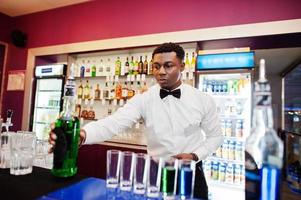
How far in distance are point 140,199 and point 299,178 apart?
5818 mm

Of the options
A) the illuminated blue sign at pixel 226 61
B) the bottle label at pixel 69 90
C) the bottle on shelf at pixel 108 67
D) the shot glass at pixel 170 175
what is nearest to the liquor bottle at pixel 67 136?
the bottle label at pixel 69 90

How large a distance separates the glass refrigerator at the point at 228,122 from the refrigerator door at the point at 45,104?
3.01 meters

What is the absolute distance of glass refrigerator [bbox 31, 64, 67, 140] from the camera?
4539mm

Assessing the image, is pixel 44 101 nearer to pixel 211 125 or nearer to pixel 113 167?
pixel 211 125

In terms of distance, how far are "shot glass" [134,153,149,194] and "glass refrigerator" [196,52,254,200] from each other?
2.34 m

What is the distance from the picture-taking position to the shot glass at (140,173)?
2.80ft

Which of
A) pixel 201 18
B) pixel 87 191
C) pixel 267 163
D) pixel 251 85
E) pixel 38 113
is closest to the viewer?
pixel 267 163

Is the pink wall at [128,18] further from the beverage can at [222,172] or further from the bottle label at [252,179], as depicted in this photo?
the bottle label at [252,179]

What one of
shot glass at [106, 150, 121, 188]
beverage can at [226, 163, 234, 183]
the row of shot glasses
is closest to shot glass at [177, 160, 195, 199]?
the row of shot glasses

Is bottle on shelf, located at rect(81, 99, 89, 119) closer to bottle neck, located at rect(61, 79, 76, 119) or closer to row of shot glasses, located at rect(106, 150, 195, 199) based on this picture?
bottle neck, located at rect(61, 79, 76, 119)

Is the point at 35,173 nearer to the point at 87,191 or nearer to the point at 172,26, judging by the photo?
the point at 87,191

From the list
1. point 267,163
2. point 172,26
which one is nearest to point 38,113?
point 172,26

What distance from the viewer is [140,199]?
0.83 meters

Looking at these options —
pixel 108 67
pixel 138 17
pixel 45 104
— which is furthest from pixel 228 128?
pixel 45 104
